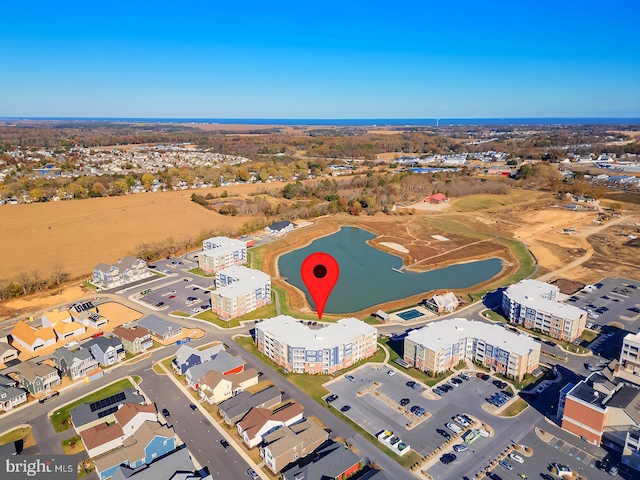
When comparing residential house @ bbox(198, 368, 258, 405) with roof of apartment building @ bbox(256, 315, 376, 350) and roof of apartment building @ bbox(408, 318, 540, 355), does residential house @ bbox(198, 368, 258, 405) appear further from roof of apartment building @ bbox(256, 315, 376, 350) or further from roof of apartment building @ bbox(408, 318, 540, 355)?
roof of apartment building @ bbox(408, 318, 540, 355)

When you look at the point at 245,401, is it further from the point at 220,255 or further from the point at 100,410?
the point at 220,255

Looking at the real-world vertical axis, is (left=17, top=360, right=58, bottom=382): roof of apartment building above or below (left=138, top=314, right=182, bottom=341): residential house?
above

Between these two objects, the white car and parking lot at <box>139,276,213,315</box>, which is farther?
parking lot at <box>139,276,213,315</box>

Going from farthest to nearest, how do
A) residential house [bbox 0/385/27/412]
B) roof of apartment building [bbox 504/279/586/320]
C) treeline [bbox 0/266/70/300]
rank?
treeline [bbox 0/266/70/300], roof of apartment building [bbox 504/279/586/320], residential house [bbox 0/385/27/412]

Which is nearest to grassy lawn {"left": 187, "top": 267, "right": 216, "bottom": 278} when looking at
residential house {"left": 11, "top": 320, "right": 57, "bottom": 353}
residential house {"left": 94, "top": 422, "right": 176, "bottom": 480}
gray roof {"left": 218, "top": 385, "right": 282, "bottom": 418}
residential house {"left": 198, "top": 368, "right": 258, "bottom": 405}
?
residential house {"left": 11, "top": 320, "right": 57, "bottom": 353}

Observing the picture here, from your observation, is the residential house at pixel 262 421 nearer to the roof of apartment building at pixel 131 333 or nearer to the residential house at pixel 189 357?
the residential house at pixel 189 357

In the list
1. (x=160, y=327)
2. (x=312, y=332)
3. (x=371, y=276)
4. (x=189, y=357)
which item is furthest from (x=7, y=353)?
(x=371, y=276)

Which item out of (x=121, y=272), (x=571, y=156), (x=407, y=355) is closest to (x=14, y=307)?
(x=121, y=272)
